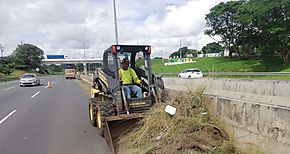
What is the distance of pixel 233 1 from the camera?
173ft

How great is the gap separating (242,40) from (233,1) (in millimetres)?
8168

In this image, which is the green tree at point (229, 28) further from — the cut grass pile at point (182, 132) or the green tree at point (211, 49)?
the green tree at point (211, 49)

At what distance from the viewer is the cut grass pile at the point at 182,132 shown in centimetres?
467

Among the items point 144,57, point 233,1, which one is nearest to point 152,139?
point 144,57

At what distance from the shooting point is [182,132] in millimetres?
4949

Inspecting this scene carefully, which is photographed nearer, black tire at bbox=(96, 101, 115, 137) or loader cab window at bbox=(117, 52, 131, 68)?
black tire at bbox=(96, 101, 115, 137)

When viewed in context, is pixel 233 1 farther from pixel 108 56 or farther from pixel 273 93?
pixel 108 56

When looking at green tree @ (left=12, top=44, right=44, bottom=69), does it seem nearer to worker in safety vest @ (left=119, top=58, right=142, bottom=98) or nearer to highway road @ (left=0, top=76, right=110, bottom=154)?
highway road @ (left=0, top=76, right=110, bottom=154)

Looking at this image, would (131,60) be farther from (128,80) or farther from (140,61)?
(128,80)

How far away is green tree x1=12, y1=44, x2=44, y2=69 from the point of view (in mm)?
107869

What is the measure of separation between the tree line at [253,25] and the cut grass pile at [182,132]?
32.1 meters

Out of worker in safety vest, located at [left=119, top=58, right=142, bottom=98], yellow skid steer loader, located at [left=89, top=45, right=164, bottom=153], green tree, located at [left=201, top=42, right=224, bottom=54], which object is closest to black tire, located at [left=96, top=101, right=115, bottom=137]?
yellow skid steer loader, located at [left=89, top=45, right=164, bottom=153]

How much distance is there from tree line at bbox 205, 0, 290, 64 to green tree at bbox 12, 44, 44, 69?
80.5 meters

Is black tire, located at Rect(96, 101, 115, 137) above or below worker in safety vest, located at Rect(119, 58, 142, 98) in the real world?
below
